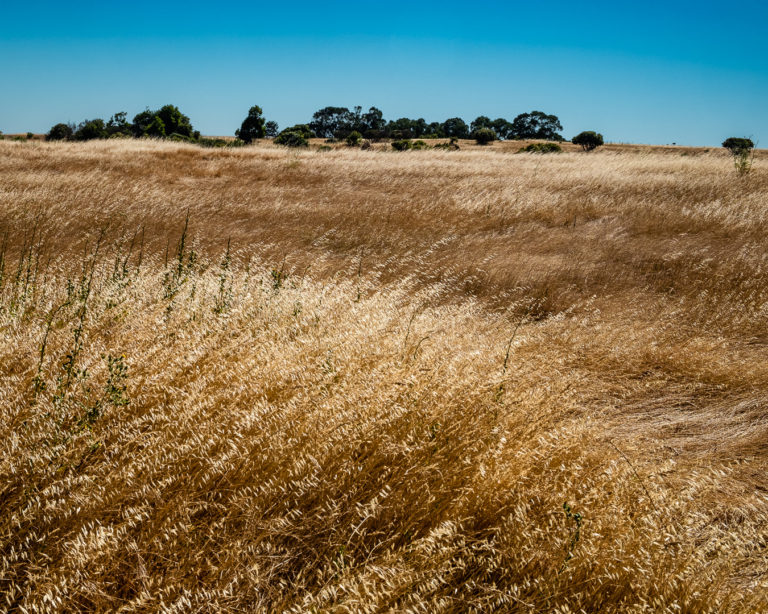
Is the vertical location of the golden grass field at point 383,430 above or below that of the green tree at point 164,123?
below

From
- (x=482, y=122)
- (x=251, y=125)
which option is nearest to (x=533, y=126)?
(x=482, y=122)

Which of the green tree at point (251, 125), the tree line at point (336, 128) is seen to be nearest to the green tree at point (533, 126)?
the tree line at point (336, 128)

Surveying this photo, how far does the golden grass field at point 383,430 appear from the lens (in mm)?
1964

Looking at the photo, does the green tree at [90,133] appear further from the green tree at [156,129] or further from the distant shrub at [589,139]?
the distant shrub at [589,139]

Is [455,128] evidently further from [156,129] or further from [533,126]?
[156,129]

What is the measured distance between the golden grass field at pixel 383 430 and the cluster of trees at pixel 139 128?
34586 millimetres

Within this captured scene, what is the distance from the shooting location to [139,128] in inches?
1907

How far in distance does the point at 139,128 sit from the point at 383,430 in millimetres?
57132

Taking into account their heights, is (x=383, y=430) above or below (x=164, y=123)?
below

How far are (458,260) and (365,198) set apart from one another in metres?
4.27

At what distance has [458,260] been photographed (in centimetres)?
721

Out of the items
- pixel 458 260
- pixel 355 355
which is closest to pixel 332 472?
pixel 355 355

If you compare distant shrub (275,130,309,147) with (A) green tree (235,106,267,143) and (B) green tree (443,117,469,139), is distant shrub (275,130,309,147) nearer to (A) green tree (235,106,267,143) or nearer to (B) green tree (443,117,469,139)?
(A) green tree (235,106,267,143)

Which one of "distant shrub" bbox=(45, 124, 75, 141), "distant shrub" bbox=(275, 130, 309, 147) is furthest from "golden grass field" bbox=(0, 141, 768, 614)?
"distant shrub" bbox=(45, 124, 75, 141)
